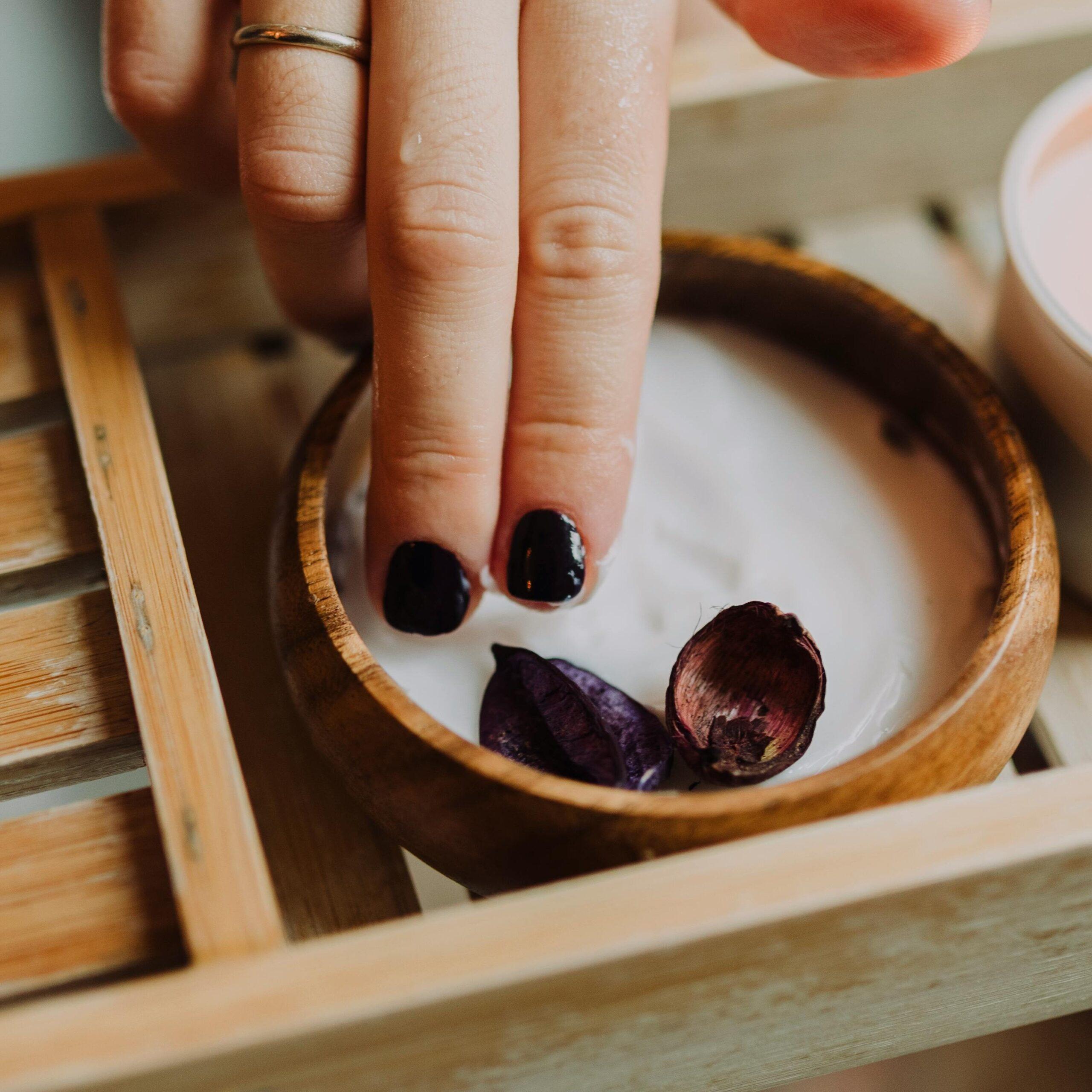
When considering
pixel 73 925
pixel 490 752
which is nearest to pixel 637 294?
pixel 490 752

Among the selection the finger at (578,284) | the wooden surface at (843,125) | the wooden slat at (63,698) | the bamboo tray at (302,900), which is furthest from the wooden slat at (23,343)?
the wooden surface at (843,125)

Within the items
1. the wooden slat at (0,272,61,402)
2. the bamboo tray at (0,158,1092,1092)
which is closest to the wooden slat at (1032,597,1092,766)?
the bamboo tray at (0,158,1092,1092)

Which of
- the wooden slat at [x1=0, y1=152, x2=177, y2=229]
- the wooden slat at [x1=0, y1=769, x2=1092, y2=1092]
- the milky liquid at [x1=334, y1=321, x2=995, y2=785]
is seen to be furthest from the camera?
the wooden slat at [x1=0, y1=152, x2=177, y2=229]

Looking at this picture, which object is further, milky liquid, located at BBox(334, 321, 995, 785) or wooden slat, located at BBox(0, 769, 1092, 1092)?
milky liquid, located at BBox(334, 321, 995, 785)

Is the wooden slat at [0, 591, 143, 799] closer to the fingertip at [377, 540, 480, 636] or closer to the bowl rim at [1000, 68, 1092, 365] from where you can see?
the fingertip at [377, 540, 480, 636]

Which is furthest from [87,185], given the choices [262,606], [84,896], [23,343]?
[84,896]

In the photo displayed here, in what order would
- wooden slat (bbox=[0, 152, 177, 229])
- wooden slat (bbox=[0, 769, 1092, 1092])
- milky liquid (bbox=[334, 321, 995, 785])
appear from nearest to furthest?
wooden slat (bbox=[0, 769, 1092, 1092]) → milky liquid (bbox=[334, 321, 995, 785]) → wooden slat (bbox=[0, 152, 177, 229])

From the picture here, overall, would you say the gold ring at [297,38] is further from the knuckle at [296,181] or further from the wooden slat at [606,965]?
the wooden slat at [606,965]
